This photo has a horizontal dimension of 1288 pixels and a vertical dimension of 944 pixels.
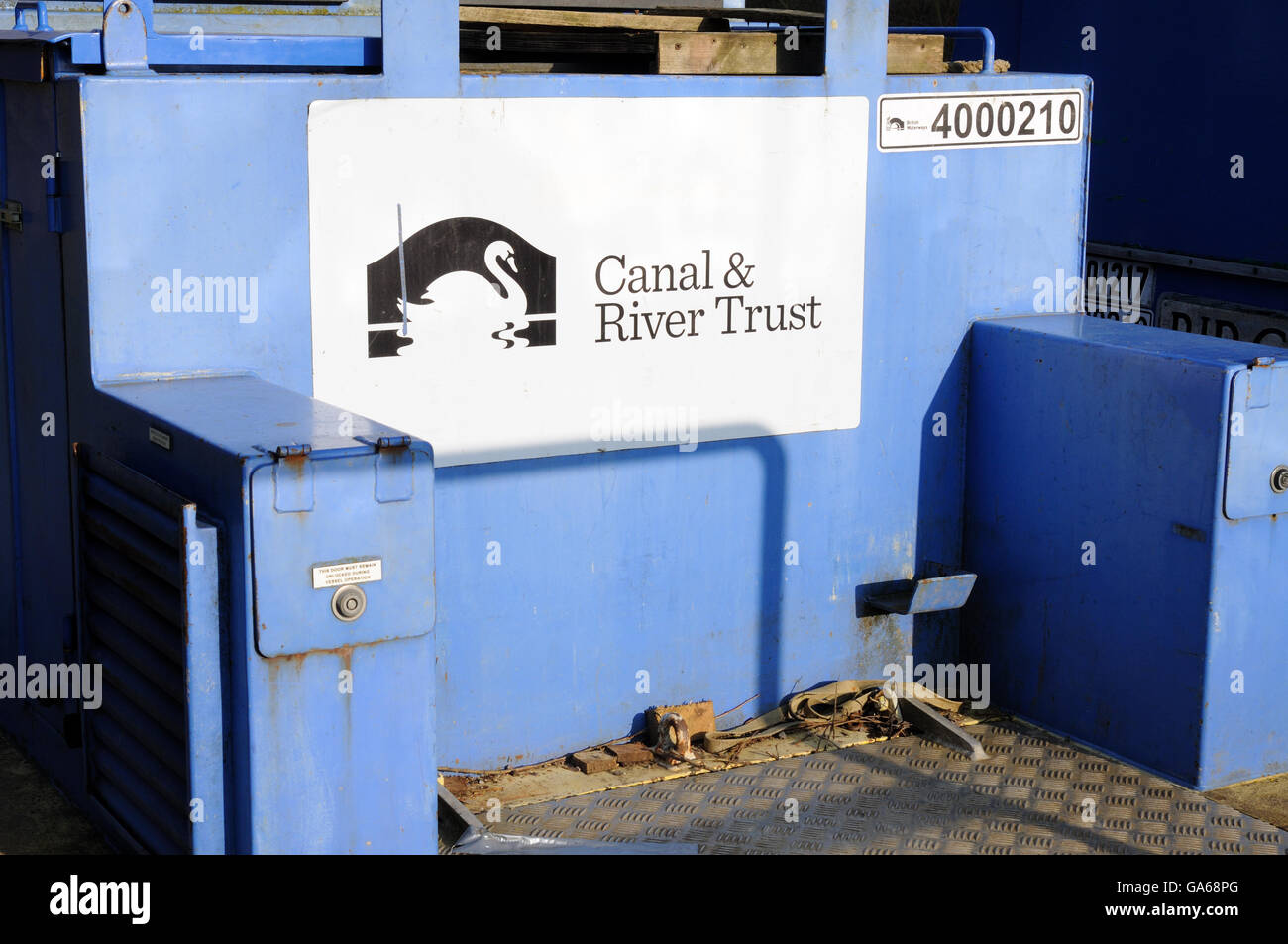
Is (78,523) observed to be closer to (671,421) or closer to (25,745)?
(25,745)

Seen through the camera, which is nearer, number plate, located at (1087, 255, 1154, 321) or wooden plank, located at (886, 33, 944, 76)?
wooden plank, located at (886, 33, 944, 76)

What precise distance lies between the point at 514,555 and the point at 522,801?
75 cm

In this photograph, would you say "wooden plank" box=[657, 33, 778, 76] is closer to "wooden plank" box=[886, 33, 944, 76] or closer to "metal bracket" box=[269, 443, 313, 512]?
"wooden plank" box=[886, 33, 944, 76]

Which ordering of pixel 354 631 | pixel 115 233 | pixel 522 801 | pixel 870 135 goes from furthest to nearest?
1. pixel 870 135
2. pixel 522 801
3. pixel 115 233
4. pixel 354 631

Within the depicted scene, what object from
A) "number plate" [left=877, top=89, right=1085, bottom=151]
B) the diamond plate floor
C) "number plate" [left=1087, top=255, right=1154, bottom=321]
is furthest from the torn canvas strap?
"number plate" [left=1087, top=255, right=1154, bottom=321]

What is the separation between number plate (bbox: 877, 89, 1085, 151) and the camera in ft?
17.6

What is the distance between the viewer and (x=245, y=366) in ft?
14.4

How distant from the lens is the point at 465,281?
470 centimetres

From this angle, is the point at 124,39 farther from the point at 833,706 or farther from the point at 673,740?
the point at 833,706

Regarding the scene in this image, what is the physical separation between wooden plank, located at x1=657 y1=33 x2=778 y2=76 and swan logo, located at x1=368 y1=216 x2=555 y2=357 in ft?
2.84

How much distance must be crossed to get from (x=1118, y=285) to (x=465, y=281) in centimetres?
390

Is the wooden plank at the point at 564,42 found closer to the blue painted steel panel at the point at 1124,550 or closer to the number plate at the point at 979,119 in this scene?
the number plate at the point at 979,119

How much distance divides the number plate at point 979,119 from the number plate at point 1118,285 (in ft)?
5.44
